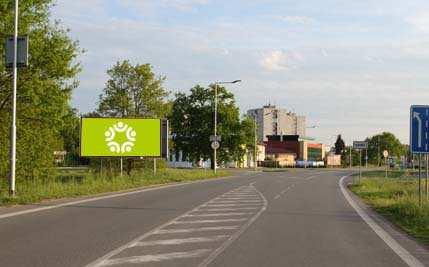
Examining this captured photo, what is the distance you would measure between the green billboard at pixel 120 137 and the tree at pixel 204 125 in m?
29.1

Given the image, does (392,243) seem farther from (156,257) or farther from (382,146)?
(382,146)

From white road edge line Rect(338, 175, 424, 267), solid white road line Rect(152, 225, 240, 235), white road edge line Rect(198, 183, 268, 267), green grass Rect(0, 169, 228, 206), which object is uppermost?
green grass Rect(0, 169, 228, 206)

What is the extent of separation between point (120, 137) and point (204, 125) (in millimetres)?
32595

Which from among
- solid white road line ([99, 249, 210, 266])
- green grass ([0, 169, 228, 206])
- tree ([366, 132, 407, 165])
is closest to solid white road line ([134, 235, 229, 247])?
solid white road line ([99, 249, 210, 266])

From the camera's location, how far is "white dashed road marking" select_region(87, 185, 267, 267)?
10.3 m

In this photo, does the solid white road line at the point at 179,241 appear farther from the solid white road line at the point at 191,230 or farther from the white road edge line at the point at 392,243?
the white road edge line at the point at 392,243

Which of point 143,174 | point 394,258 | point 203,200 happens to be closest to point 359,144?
point 143,174

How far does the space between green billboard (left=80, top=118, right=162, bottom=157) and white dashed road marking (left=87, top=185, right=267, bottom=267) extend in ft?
76.3

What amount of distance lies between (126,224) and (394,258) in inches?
272

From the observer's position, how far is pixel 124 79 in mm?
49000

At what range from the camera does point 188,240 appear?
1267 centimetres

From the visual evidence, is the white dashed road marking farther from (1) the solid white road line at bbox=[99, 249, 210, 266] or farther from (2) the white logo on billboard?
(2) the white logo on billboard

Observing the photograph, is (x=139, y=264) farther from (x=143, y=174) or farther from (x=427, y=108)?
(x=143, y=174)

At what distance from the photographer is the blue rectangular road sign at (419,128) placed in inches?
822
